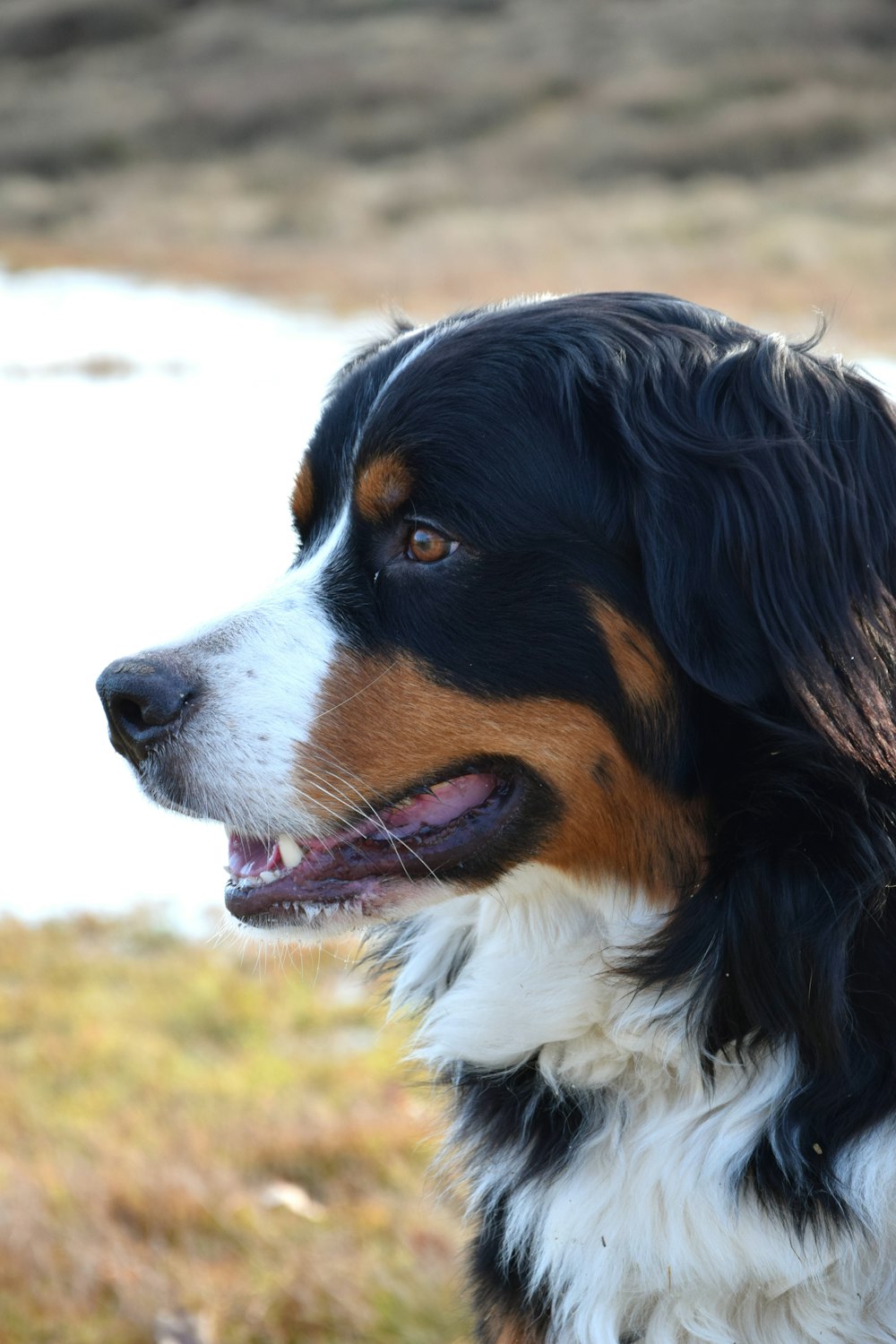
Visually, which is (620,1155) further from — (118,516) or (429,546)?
(118,516)

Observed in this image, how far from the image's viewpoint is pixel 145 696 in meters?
2.20

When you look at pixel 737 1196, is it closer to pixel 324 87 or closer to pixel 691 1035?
pixel 691 1035

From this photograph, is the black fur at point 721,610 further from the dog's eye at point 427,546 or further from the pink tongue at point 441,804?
the pink tongue at point 441,804

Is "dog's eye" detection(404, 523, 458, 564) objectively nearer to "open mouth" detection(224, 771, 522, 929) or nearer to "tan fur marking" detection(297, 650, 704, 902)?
"tan fur marking" detection(297, 650, 704, 902)

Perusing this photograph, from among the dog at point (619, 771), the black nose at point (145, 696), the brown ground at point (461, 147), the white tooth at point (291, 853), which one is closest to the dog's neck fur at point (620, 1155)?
the dog at point (619, 771)

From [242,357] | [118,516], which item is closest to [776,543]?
[118,516]

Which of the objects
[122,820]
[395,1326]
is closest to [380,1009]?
[395,1326]

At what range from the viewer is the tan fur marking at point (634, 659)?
A: 2107 millimetres

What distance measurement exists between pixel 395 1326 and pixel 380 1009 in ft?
5.92

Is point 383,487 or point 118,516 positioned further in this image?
point 118,516

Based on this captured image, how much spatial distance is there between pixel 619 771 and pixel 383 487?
0.58 meters

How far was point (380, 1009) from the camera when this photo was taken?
478 centimetres

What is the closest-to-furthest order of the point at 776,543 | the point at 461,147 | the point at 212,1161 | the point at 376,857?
the point at 776,543 → the point at 376,857 → the point at 212,1161 → the point at 461,147

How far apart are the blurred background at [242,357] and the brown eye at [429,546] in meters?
1.10
